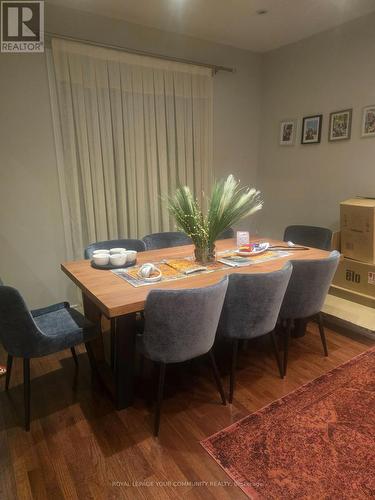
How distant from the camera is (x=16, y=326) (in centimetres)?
170

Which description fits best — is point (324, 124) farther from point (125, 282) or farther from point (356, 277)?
point (125, 282)

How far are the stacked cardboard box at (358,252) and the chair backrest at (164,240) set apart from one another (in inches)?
57.4

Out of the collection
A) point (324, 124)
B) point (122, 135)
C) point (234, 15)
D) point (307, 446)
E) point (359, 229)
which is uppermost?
point (234, 15)

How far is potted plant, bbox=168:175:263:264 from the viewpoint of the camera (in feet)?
7.04

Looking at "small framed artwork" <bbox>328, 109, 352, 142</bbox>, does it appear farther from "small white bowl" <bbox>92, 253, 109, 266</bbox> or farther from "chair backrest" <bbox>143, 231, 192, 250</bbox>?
"small white bowl" <bbox>92, 253, 109, 266</bbox>

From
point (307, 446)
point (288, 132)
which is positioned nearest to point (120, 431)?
point (307, 446)

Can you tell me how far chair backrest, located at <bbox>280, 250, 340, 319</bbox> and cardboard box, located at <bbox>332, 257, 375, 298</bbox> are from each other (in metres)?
0.94

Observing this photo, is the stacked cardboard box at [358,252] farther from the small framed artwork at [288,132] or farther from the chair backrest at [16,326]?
the chair backrest at [16,326]

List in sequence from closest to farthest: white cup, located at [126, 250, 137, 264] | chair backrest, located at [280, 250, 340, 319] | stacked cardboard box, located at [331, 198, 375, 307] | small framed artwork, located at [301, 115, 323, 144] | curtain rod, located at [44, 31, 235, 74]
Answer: chair backrest, located at [280, 250, 340, 319] < white cup, located at [126, 250, 137, 264] < curtain rod, located at [44, 31, 235, 74] < stacked cardboard box, located at [331, 198, 375, 307] < small framed artwork, located at [301, 115, 323, 144]

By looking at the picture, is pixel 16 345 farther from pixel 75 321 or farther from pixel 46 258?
pixel 46 258

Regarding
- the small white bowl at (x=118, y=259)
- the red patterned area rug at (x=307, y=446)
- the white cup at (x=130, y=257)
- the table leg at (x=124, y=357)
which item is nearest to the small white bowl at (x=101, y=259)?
the small white bowl at (x=118, y=259)

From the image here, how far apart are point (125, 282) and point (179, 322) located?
450mm

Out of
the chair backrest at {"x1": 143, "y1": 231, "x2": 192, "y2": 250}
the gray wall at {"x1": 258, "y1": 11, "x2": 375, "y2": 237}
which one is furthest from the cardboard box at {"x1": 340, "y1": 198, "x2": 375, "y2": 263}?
the chair backrest at {"x1": 143, "y1": 231, "x2": 192, "y2": 250}

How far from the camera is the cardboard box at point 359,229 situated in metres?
2.83
